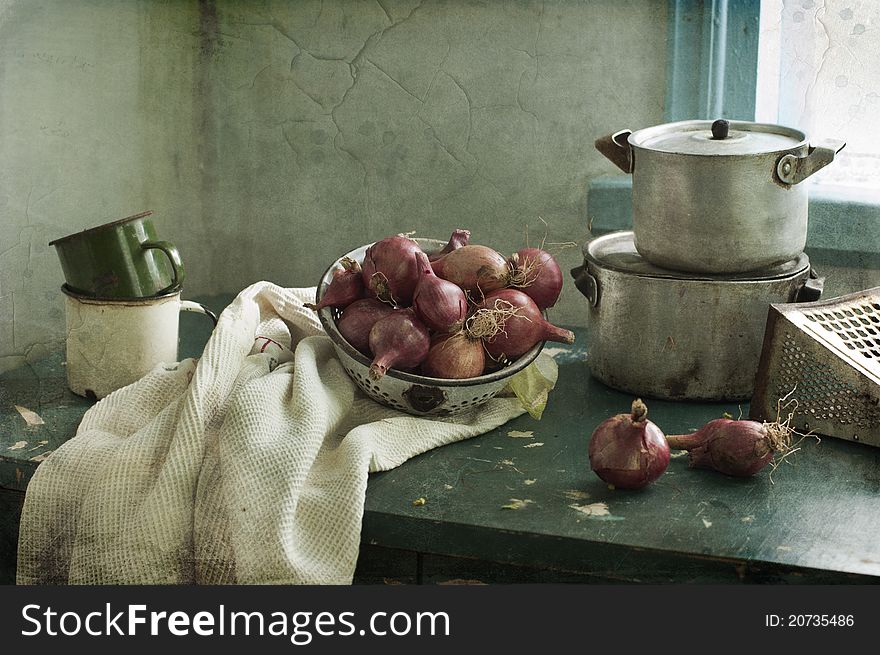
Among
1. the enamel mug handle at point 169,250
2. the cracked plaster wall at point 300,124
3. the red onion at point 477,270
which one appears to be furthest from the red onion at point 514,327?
the cracked plaster wall at point 300,124

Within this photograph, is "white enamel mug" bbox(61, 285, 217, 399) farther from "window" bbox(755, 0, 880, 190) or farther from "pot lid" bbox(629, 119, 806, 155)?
"window" bbox(755, 0, 880, 190)

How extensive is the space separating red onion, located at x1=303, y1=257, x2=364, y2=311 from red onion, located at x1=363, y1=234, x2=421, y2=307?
0.03m

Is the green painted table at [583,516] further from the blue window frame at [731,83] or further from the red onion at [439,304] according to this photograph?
the blue window frame at [731,83]

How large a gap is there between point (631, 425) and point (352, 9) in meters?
1.21

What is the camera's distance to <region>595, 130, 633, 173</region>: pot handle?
138 cm

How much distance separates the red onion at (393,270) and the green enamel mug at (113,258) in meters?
0.30

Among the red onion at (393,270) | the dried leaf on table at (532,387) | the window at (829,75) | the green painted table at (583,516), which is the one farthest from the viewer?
the window at (829,75)

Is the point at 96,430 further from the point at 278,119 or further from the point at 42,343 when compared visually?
the point at 278,119

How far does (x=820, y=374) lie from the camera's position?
3.98 ft

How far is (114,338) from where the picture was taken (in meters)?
1.35

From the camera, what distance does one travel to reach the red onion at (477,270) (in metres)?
1.24

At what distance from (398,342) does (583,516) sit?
0.97ft

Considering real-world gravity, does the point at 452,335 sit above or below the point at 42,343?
above

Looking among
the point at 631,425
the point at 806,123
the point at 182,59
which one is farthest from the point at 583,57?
the point at 631,425
